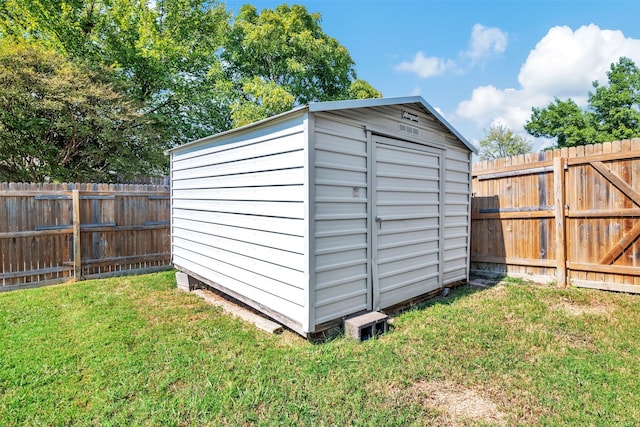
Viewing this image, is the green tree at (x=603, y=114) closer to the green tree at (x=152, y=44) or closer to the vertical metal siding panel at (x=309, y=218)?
the green tree at (x=152, y=44)

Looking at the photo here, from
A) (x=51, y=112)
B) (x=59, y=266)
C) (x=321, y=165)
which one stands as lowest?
(x=59, y=266)

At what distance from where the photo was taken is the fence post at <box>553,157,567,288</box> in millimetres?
4707

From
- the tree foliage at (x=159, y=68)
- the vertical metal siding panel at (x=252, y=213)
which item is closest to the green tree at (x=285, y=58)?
the tree foliage at (x=159, y=68)

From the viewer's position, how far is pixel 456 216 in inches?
191

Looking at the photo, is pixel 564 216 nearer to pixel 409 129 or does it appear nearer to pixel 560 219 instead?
pixel 560 219

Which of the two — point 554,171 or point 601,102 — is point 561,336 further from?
point 601,102

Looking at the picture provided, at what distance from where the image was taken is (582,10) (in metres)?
5.38

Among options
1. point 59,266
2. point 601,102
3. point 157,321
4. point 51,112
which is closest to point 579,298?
point 157,321

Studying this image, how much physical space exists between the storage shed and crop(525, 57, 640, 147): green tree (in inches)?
745

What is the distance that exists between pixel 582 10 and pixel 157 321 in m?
8.22

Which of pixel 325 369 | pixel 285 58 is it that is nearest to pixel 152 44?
pixel 285 58

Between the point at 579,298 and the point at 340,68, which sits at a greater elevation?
the point at 340,68

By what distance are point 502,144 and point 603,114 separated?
6611 mm

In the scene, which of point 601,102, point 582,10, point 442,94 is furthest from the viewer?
point 601,102
